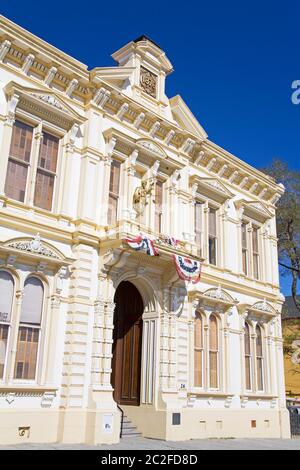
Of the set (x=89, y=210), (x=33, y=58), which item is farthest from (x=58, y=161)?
(x=33, y=58)

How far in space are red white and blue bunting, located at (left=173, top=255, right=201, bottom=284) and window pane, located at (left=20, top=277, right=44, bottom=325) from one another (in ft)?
14.5

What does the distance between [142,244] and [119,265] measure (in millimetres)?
975

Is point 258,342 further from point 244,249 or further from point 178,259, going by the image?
point 178,259

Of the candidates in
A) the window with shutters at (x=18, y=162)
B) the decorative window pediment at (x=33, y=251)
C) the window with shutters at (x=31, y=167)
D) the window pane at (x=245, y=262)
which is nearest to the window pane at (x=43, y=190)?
the window with shutters at (x=31, y=167)

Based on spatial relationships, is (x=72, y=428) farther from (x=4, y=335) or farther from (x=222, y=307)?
(x=222, y=307)

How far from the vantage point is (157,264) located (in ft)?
54.1

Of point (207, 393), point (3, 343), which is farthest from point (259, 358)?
point (3, 343)

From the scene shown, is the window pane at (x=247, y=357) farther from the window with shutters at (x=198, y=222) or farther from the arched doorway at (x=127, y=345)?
the arched doorway at (x=127, y=345)

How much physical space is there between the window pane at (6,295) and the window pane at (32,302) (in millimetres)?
418

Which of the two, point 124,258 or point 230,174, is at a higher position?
point 230,174

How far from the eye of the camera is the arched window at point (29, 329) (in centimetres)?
1309

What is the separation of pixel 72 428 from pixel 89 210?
6.19 meters

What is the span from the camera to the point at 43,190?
14867 mm

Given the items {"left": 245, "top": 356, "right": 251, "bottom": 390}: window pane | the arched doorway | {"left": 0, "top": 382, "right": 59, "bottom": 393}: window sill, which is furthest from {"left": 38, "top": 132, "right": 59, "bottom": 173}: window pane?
{"left": 245, "top": 356, "right": 251, "bottom": 390}: window pane
